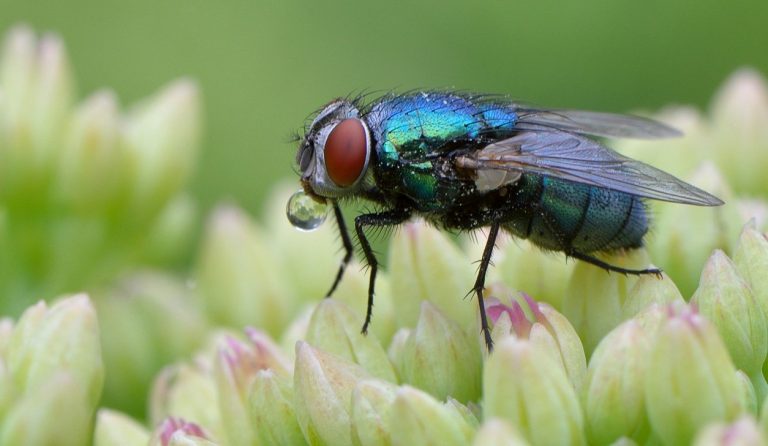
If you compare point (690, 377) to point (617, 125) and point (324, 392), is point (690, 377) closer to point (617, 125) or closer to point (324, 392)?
point (324, 392)

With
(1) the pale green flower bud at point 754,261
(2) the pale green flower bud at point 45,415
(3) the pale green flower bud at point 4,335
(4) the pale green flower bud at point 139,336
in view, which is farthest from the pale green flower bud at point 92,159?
(1) the pale green flower bud at point 754,261

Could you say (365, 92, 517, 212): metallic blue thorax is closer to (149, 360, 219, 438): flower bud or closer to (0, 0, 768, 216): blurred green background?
(149, 360, 219, 438): flower bud

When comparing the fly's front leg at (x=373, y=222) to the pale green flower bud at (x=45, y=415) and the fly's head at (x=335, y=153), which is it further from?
the pale green flower bud at (x=45, y=415)

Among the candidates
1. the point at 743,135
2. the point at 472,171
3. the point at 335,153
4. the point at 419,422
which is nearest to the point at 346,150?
the point at 335,153

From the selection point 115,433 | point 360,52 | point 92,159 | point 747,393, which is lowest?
point 115,433

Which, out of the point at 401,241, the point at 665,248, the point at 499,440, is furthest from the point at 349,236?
the point at 499,440
